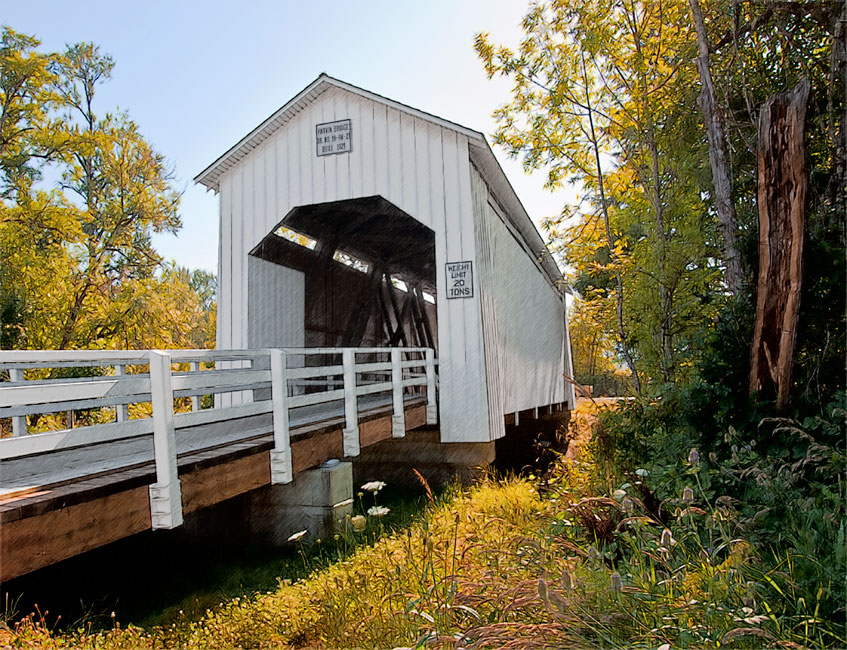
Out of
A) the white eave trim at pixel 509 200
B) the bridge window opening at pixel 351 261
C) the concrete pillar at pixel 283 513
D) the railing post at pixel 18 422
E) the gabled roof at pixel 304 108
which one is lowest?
the concrete pillar at pixel 283 513

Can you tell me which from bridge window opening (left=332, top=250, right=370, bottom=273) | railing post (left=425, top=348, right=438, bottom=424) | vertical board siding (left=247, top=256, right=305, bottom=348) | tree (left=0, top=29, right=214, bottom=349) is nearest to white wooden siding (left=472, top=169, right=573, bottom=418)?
railing post (left=425, top=348, right=438, bottom=424)

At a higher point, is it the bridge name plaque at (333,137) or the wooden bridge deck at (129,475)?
the bridge name plaque at (333,137)

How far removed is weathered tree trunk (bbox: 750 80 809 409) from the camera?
438 centimetres

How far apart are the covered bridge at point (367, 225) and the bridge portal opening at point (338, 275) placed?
29 mm

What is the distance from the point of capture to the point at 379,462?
26.7ft

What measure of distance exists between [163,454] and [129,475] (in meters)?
0.20

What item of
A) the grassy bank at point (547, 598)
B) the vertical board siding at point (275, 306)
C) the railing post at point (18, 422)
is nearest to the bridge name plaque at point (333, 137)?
the vertical board siding at point (275, 306)

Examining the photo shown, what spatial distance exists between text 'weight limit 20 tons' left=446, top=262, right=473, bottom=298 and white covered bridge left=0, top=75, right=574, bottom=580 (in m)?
0.02

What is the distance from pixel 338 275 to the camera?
411 inches

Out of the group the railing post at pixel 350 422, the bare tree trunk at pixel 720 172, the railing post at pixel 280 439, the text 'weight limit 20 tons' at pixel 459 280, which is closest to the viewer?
the railing post at pixel 280 439

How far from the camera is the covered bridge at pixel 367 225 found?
718cm

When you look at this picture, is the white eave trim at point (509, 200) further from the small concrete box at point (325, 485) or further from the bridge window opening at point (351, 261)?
the small concrete box at point (325, 485)

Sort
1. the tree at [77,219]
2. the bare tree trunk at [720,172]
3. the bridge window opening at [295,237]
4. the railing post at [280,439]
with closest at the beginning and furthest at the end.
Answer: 1. the railing post at [280,439]
2. the bare tree trunk at [720,172]
3. the bridge window opening at [295,237]
4. the tree at [77,219]

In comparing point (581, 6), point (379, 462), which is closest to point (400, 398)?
point (379, 462)
